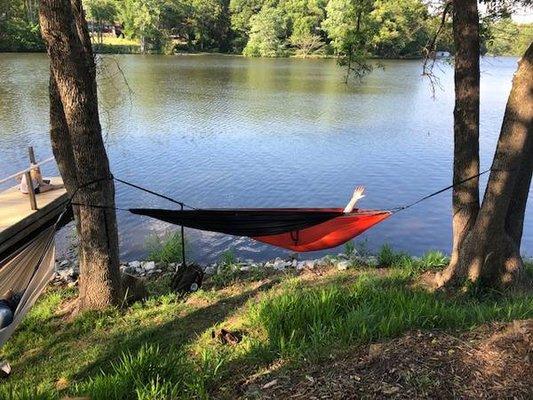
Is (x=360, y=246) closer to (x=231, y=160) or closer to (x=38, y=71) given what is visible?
(x=231, y=160)

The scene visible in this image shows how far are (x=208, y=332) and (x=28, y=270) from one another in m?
1.23

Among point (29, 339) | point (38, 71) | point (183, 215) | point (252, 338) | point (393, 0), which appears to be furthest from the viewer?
point (38, 71)

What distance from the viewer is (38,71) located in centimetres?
2238

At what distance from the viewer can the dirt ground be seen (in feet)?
5.91

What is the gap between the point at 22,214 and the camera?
577cm

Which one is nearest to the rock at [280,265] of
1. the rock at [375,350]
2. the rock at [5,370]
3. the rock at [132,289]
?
the rock at [132,289]

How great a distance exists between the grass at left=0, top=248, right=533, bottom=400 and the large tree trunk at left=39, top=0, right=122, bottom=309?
0.94ft

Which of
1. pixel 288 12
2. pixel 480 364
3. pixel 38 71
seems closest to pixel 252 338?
pixel 480 364

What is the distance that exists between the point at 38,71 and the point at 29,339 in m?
22.0

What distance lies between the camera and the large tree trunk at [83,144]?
2998mm

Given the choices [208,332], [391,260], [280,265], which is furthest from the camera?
[280,265]

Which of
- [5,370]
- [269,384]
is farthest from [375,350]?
[5,370]

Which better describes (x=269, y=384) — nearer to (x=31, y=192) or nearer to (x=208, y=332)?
(x=208, y=332)

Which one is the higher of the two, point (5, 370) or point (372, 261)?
point (5, 370)
